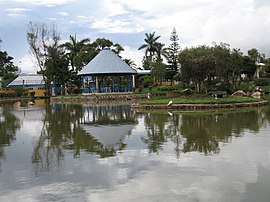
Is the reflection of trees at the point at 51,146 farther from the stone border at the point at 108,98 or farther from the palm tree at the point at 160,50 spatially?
the palm tree at the point at 160,50

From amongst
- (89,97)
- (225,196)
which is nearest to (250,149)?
(225,196)

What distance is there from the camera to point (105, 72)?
4025 centimetres

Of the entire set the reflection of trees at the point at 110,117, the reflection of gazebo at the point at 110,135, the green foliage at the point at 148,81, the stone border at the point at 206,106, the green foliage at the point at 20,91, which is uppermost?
the green foliage at the point at 148,81

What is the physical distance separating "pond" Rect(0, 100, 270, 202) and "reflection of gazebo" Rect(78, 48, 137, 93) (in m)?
28.7

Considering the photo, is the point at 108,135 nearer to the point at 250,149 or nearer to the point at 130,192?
the point at 250,149

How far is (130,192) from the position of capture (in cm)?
575

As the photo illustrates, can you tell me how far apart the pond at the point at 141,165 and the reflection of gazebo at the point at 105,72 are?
2866 cm

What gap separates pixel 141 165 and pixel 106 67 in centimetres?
3452

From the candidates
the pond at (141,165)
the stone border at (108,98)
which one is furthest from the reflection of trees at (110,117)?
the stone border at (108,98)

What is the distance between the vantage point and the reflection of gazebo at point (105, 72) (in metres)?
41.0

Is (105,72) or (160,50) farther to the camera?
(160,50)

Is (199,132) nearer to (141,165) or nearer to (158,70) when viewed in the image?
(141,165)

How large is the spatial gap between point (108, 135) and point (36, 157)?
3.46 meters

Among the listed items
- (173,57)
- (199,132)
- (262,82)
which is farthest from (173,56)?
(199,132)
